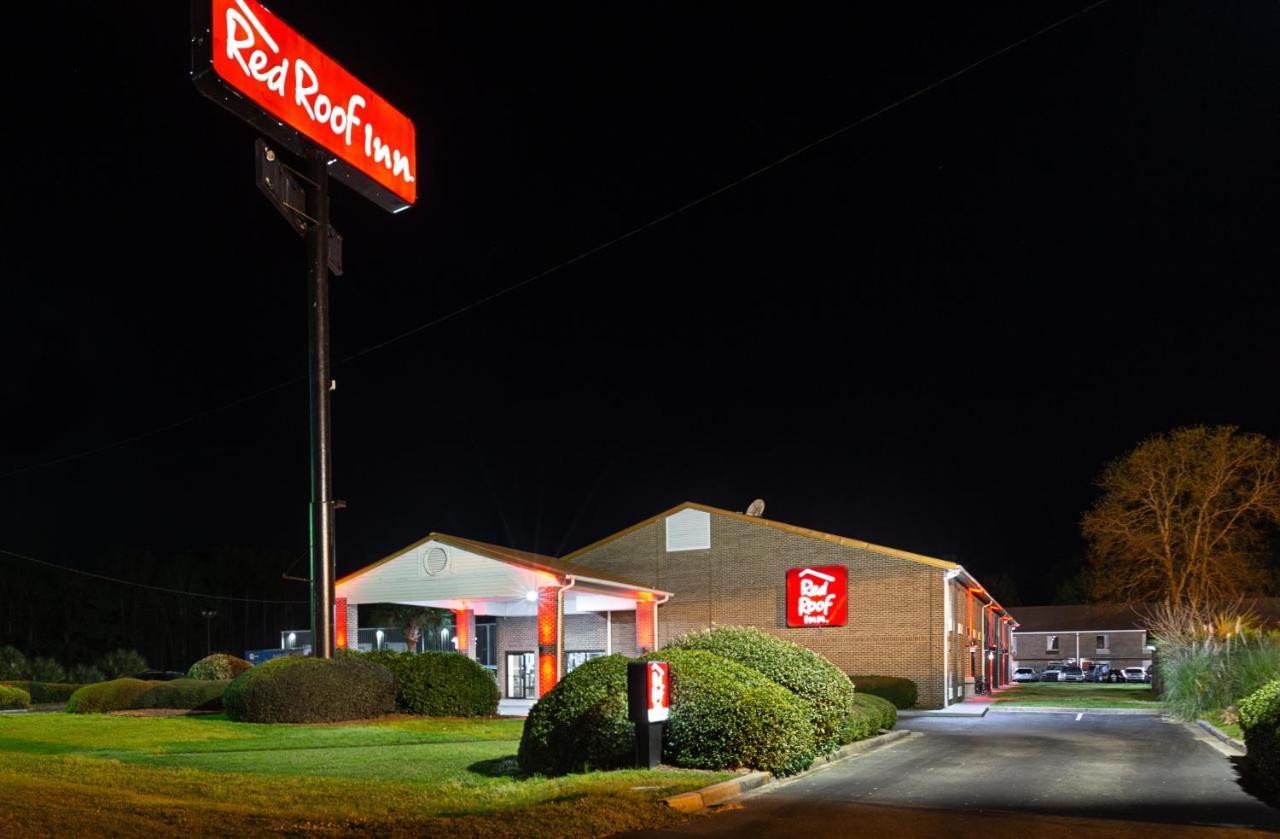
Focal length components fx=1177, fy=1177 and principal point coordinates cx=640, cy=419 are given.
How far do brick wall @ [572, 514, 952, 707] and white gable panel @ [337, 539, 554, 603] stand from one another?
27.2 feet

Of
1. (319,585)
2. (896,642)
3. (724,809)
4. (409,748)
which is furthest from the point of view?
(896,642)

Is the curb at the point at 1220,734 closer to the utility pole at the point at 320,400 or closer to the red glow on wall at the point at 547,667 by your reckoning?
the red glow on wall at the point at 547,667

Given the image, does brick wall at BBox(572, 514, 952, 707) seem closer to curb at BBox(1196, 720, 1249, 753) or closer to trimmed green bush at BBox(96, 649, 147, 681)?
→ curb at BBox(1196, 720, 1249, 753)

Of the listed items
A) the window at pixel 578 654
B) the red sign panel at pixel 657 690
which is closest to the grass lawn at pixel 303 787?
the red sign panel at pixel 657 690

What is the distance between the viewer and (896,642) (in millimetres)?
33812

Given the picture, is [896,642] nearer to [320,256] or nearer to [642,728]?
[320,256]

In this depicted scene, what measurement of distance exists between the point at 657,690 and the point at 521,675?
91.6 ft

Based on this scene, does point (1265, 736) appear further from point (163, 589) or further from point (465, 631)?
point (163, 589)

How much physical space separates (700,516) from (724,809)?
26034mm

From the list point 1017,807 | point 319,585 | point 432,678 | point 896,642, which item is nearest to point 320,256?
point 319,585

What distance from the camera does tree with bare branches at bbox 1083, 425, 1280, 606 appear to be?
40.3 m

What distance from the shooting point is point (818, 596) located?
3503cm

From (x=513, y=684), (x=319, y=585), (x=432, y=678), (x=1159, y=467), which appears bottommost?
(x=513, y=684)

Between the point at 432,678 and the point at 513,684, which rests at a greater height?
Result: the point at 432,678
